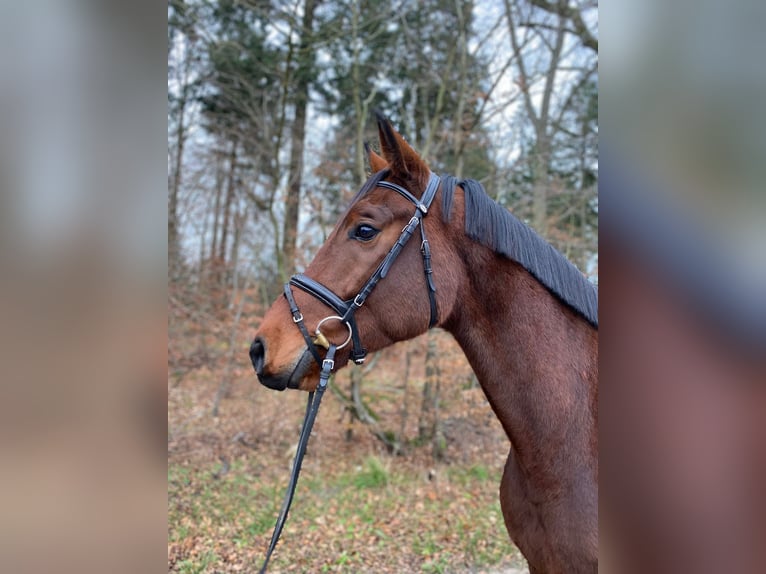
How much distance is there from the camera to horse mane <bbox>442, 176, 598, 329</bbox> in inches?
74.8

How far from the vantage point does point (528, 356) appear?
1848 millimetres

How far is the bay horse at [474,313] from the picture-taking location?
182 centimetres

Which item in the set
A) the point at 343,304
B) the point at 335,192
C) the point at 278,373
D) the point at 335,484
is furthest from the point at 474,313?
the point at 335,192

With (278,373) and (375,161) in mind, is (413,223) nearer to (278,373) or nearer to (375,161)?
(375,161)

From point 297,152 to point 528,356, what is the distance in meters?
6.77

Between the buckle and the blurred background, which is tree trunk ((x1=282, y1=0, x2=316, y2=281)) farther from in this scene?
the buckle

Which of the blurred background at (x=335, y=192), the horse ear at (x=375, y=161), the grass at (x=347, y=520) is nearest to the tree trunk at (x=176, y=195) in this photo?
the blurred background at (x=335, y=192)

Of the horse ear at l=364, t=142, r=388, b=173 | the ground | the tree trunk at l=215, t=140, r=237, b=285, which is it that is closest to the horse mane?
the horse ear at l=364, t=142, r=388, b=173

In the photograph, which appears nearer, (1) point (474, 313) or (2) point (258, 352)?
(2) point (258, 352)
